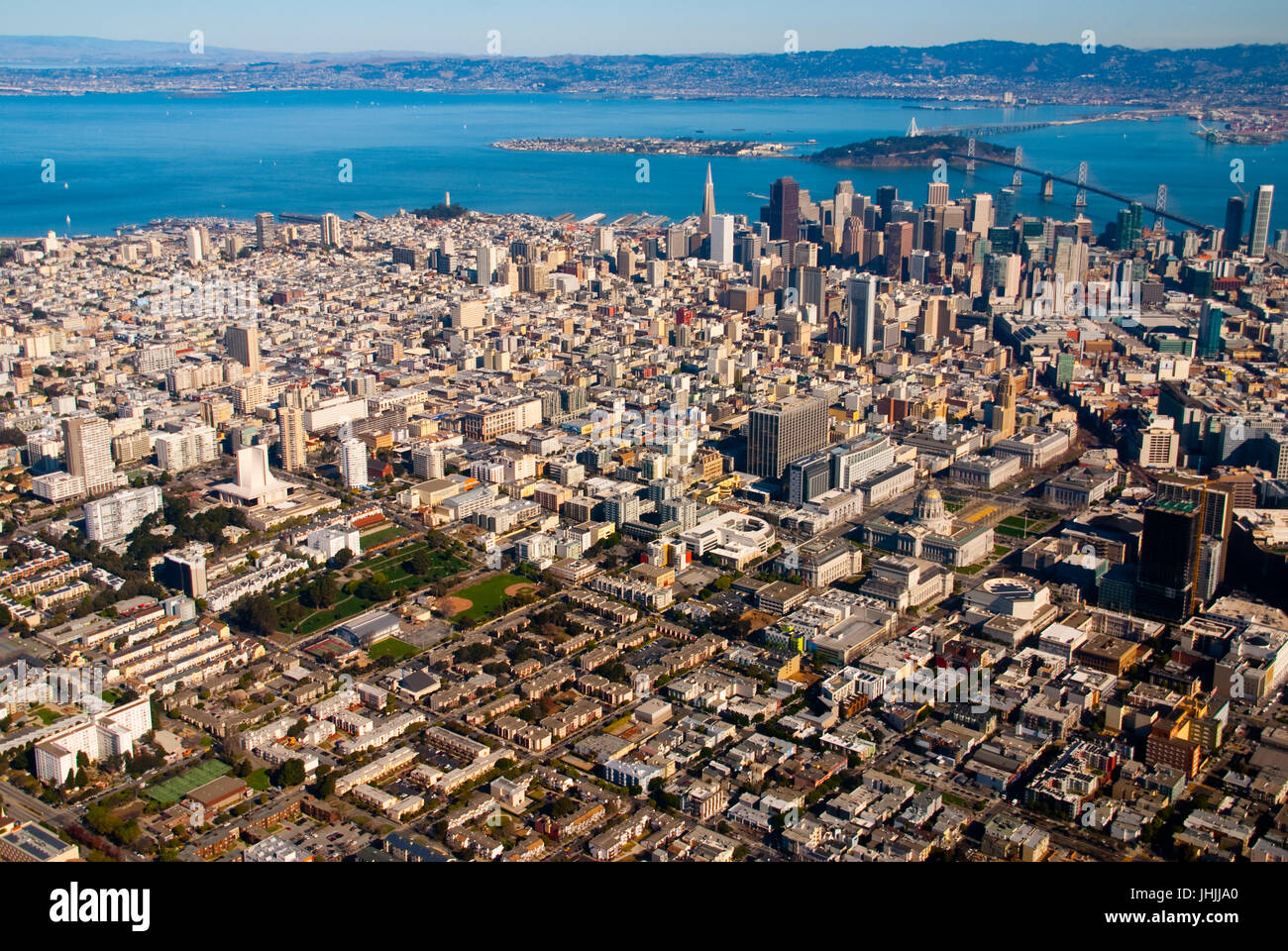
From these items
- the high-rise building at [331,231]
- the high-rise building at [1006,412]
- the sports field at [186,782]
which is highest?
the high-rise building at [331,231]

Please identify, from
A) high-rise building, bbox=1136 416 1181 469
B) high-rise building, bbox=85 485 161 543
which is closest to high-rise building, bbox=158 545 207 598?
high-rise building, bbox=85 485 161 543

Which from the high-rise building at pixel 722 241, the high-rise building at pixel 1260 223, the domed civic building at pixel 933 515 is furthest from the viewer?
the high-rise building at pixel 722 241

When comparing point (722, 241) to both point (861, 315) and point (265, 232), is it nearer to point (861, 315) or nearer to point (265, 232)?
point (861, 315)

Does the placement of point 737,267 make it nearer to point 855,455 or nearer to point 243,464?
point 855,455

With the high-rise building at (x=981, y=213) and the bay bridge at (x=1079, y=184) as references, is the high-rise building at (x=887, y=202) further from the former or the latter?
the bay bridge at (x=1079, y=184)

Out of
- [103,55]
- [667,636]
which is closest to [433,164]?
[103,55]

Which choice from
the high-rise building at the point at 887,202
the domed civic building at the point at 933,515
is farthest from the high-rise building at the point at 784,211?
the domed civic building at the point at 933,515
